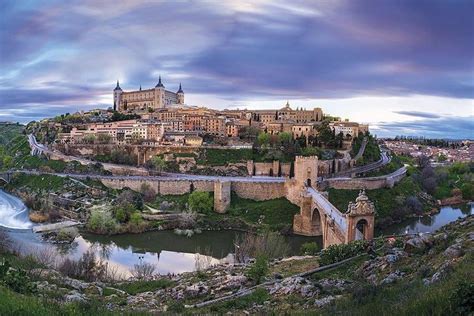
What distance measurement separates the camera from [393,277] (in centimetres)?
816

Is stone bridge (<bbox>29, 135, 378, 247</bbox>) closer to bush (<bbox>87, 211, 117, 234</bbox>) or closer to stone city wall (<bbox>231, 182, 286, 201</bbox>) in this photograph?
stone city wall (<bbox>231, 182, 286, 201</bbox>)

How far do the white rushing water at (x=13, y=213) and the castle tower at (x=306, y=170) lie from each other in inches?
658

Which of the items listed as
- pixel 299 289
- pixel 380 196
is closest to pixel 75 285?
pixel 299 289

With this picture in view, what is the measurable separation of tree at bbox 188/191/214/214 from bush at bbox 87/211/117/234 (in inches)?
206

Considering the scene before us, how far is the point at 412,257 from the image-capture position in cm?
961

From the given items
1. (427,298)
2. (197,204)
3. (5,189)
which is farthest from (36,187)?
(427,298)

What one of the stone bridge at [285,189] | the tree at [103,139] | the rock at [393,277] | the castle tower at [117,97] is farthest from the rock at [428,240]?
the castle tower at [117,97]

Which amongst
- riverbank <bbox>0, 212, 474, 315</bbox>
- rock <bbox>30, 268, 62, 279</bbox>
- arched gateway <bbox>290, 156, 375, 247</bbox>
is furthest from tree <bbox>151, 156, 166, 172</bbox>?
rock <bbox>30, 268, 62, 279</bbox>

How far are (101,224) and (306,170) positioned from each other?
12979 millimetres

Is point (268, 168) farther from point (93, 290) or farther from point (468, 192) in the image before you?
point (93, 290)

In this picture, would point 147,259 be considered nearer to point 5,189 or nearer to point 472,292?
point 472,292

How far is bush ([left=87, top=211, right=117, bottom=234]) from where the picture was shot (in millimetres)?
24594

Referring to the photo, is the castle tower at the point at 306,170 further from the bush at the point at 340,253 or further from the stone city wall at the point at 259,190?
the bush at the point at 340,253

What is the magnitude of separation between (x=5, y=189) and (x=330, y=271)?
34.7 meters
